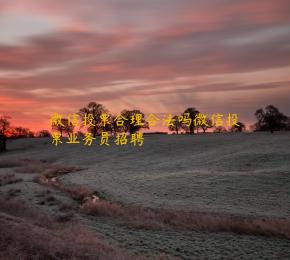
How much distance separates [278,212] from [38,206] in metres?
16.7

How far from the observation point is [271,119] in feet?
311

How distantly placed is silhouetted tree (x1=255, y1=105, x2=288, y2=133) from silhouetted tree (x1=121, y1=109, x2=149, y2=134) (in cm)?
4088

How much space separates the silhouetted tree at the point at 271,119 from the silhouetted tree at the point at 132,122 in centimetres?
4088

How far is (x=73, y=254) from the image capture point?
13211 mm

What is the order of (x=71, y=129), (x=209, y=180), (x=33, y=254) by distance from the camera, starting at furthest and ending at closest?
(x=71, y=129), (x=209, y=180), (x=33, y=254)

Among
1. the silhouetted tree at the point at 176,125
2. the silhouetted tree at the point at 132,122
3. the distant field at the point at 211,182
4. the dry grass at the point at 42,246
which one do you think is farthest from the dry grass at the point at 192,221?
the silhouetted tree at the point at 176,125

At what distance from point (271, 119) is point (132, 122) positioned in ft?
146

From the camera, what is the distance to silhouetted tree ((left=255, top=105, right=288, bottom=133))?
3716 inches

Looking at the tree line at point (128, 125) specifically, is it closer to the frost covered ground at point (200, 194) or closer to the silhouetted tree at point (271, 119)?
the silhouetted tree at point (271, 119)

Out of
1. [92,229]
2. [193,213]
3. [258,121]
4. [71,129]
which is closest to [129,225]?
[92,229]

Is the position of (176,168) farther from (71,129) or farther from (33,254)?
(71,129)

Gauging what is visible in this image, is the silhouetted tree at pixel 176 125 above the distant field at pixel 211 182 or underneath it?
above

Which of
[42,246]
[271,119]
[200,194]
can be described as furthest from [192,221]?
[271,119]

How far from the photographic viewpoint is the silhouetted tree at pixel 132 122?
401ft
